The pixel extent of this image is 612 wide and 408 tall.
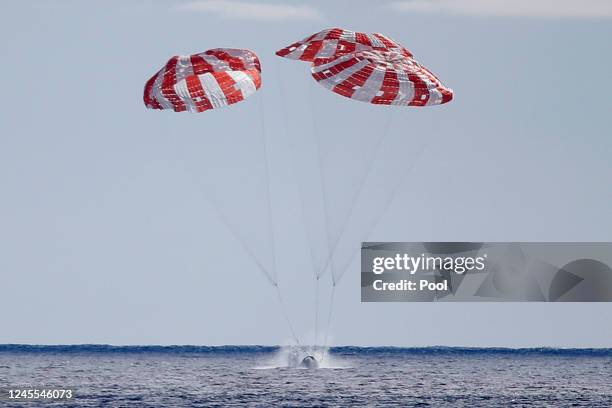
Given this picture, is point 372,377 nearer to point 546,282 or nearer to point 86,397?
point 546,282

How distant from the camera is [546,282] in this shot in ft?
189

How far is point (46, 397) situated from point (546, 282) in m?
22.7

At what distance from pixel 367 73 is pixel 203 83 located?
4191mm

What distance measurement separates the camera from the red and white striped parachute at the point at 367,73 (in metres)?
31.8

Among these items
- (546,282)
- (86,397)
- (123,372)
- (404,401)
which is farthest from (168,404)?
(123,372)

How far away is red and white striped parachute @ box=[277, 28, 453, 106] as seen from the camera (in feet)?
104
